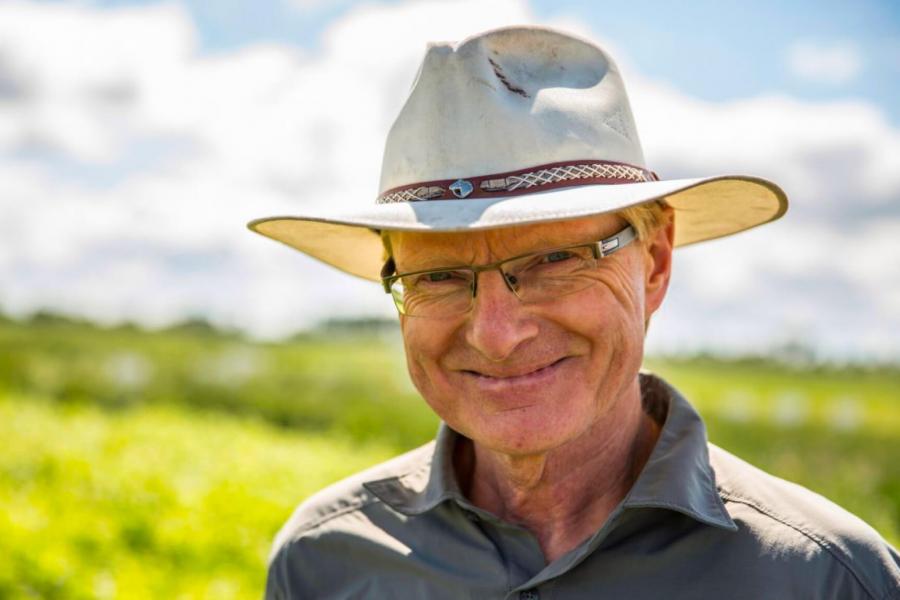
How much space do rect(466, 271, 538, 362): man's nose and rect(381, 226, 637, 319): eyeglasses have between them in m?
0.02

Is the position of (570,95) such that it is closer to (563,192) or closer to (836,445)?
(563,192)

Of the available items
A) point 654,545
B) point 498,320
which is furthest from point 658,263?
point 654,545

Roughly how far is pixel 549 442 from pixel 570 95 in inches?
31.0

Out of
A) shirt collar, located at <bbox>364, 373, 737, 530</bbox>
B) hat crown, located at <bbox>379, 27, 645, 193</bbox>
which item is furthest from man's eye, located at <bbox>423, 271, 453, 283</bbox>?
shirt collar, located at <bbox>364, 373, 737, 530</bbox>

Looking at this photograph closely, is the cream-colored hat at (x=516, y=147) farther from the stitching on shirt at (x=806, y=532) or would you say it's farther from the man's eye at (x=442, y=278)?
the stitching on shirt at (x=806, y=532)

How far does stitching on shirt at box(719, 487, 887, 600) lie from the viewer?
2.10 meters

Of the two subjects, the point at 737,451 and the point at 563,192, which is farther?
the point at 737,451

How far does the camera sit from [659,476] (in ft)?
7.44

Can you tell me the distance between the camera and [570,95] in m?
2.22

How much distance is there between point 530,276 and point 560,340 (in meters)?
0.16

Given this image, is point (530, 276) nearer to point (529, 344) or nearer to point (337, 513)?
point (529, 344)

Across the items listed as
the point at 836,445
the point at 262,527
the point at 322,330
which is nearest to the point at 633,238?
the point at 262,527

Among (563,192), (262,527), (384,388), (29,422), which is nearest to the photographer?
(563,192)

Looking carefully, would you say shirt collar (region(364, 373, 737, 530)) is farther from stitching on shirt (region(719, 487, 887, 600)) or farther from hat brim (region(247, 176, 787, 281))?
hat brim (region(247, 176, 787, 281))
